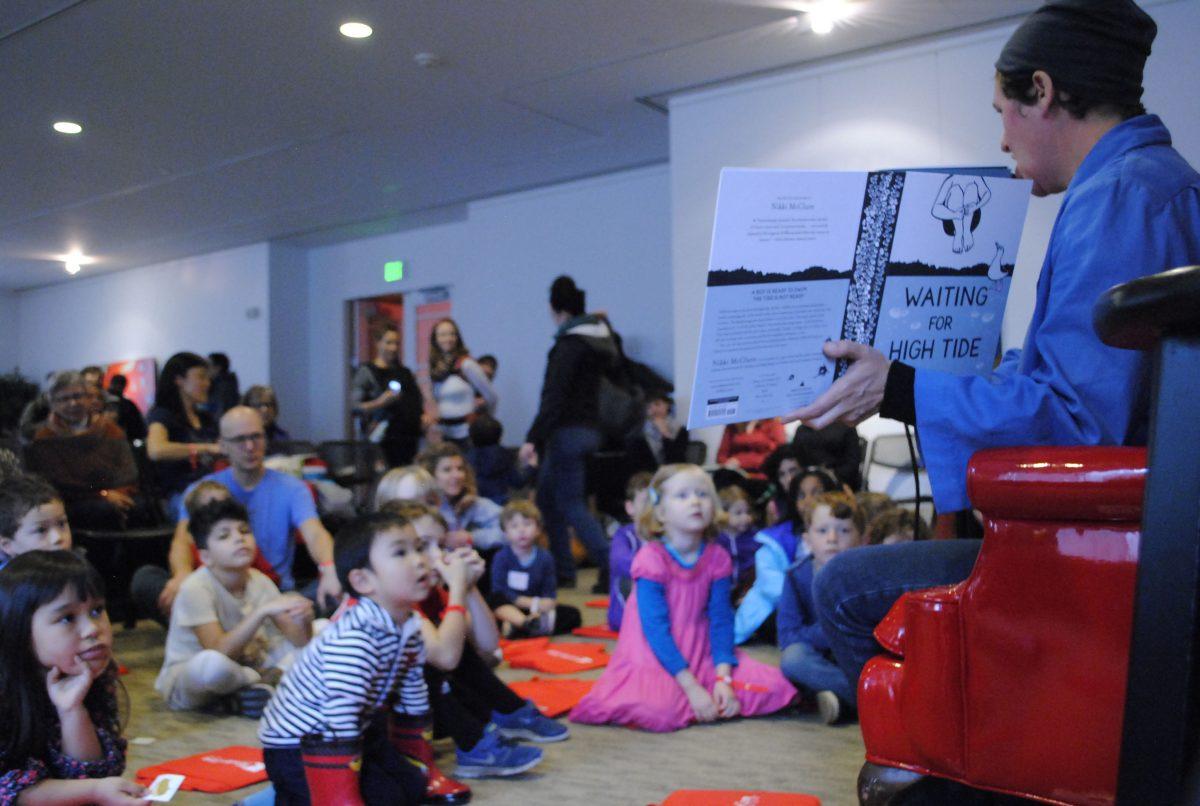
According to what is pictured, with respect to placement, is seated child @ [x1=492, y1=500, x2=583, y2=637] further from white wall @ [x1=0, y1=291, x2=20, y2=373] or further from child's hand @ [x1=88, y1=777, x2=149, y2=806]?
white wall @ [x1=0, y1=291, x2=20, y2=373]

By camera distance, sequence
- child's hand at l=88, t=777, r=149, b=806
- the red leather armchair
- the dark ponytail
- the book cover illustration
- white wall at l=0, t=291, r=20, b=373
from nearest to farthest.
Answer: the red leather armchair
the book cover illustration
child's hand at l=88, t=777, r=149, b=806
the dark ponytail
white wall at l=0, t=291, r=20, b=373

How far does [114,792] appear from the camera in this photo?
165cm

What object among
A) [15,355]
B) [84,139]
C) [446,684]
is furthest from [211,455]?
[15,355]

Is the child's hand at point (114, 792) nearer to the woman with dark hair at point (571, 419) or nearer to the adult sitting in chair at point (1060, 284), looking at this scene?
the adult sitting in chair at point (1060, 284)

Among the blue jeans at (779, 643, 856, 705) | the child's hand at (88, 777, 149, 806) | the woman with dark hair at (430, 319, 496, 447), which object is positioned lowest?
the blue jeans at (779, 643, 856, 705)

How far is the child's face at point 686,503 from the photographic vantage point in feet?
9.76

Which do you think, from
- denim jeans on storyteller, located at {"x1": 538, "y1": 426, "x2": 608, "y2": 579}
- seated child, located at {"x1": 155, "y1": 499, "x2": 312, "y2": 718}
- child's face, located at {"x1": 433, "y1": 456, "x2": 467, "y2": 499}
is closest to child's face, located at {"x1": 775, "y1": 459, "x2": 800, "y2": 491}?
denim jeans on storyteller, located at {"x1": 538, "y1": 426, "x2": 608, "y2": 579}

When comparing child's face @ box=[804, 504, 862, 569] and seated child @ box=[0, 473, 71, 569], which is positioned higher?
seated child @ box=[0, 473, 71, 569]

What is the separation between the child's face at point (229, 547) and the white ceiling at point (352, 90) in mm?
2699

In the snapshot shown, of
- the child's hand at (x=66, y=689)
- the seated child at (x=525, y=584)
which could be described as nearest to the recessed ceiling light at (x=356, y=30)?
the seated child at (x=525, y=584)

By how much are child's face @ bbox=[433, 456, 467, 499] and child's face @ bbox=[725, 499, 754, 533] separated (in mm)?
1166

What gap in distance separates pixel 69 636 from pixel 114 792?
0.89 ft

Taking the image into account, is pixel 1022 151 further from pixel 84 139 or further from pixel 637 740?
pixel 84 139

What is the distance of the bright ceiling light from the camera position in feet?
16.0
